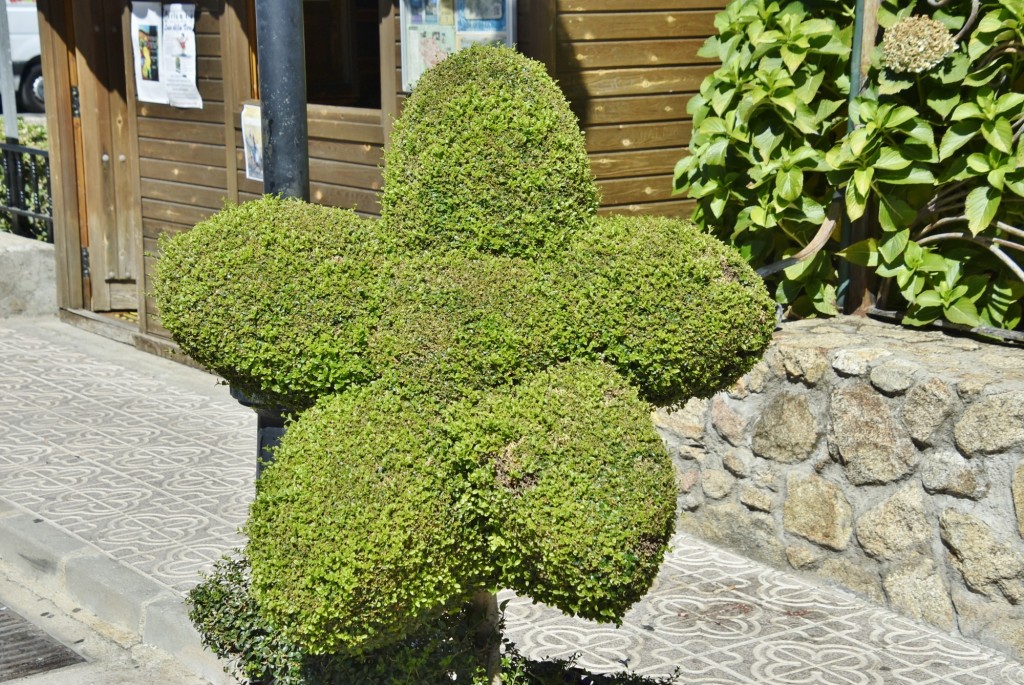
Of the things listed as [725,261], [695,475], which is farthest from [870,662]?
[725,261]

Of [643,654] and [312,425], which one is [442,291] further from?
[643,654]

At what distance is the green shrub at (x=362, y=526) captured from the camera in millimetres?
2977

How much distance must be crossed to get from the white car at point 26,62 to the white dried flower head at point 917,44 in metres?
19.5

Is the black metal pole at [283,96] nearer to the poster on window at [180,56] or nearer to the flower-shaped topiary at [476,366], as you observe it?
the flower-shaped topiary at [476,366]

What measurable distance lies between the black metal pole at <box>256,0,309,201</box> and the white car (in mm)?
19914

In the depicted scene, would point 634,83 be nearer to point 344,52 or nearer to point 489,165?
point 344,52

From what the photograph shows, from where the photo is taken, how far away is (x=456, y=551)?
3102mm

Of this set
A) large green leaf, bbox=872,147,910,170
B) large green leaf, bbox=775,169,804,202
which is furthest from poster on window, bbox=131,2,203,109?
large green leaf, bbox=872,147,910,170

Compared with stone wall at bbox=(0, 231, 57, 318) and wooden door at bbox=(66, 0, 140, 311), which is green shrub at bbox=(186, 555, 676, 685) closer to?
wooden door at bbox=(66, 0, 140, 311)

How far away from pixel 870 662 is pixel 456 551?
2.10 metres

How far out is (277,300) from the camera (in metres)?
3.21

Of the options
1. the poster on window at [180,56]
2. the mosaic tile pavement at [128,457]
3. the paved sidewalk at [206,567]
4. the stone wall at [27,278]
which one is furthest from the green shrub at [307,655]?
the stone wall at [27,278]

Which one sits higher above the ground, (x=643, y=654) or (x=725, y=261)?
(x=725, y=261)

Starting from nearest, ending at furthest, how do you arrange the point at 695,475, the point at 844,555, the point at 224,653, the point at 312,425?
the point at 312,425 → the point at 224,653 → the point at 844,555 → the point at 695,475
